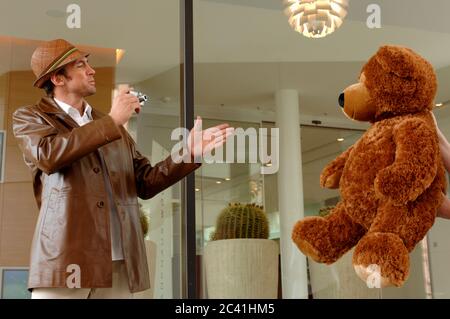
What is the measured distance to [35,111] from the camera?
1.83 metres

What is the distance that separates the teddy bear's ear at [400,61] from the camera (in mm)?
1713

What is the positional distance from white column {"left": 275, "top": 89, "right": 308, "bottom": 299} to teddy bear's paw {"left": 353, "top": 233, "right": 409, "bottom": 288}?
130cm

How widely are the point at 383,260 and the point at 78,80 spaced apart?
1.03m

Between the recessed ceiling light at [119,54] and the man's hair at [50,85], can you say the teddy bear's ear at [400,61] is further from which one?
the recessed ceiling light at [119,54]

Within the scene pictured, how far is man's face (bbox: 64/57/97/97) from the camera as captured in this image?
1943 millimetres

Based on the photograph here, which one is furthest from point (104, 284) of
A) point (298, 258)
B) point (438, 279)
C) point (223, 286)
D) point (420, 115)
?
point (438, 279)

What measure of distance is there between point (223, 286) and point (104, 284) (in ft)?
3.66

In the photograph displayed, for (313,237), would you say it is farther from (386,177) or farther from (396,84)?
(396,84)

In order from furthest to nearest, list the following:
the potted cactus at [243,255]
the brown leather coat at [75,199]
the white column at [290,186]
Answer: the white column at [290,186]
the potted cactus at [243,255]
the brown leather coat at [75,199]

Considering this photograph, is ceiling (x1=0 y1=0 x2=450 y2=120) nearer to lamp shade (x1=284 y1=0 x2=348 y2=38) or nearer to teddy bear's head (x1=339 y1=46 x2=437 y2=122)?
lamp shade (x1=284 y1=0 x2=348 y2=38)

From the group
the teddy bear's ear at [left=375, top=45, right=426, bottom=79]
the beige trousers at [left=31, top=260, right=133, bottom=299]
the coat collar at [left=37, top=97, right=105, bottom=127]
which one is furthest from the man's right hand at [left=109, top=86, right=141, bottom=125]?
the teddy bear's ear at [left=375, top=45, right=426, bottom=79]

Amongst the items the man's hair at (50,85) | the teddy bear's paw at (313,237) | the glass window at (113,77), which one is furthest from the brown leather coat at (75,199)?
the glass window at (113,77)

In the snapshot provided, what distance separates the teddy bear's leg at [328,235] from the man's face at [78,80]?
→ 752mm

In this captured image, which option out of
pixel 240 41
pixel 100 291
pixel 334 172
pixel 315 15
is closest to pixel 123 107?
pixel 100 291
